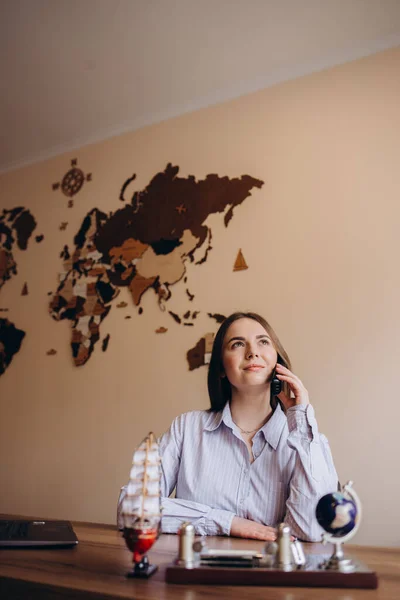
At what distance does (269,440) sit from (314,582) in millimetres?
816

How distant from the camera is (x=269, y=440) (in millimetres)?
1719

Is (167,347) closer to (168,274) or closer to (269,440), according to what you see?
→ (168,274)

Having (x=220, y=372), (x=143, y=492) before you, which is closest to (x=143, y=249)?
(x=220, y=372)

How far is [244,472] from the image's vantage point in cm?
170

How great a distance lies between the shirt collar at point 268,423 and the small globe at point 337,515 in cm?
73

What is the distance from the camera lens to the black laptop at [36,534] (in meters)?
1.22

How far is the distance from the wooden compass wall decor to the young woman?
6.58ft

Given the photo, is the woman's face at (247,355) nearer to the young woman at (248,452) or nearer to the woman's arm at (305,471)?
the young woman at (248,452)

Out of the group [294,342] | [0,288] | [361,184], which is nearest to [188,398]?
[294,342]

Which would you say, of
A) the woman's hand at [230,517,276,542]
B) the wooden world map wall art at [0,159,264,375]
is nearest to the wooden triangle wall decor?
the wooden world map wall art at [0,159,264,375]

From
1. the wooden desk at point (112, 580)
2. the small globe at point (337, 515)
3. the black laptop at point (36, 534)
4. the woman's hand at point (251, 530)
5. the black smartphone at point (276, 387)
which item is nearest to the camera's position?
the wooden desk at point (112, 580)

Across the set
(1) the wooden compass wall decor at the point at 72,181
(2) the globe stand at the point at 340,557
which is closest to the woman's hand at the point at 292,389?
(2) the globe stand at the point at 340,557

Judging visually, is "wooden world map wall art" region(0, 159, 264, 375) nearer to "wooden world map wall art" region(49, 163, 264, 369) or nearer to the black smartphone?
"wooden world map wall art" region(49, 163, 264, 369)

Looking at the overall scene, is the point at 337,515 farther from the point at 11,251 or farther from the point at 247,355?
the point at 11,251
